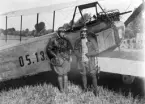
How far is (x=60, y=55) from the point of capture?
5.89 meters

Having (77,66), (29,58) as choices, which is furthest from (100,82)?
(29,58)

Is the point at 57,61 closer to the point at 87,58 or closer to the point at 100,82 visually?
the point at 87,58

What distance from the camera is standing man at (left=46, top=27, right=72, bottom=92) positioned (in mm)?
5843

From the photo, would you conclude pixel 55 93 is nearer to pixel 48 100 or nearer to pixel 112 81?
pixel 48 100

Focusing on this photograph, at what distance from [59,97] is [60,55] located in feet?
3.97

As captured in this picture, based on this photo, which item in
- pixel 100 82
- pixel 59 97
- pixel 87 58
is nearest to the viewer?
pixel 59 97

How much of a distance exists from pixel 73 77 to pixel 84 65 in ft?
6.42

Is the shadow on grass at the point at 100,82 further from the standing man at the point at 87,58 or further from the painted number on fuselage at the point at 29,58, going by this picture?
the painted number on fuselage at the point at 29,58

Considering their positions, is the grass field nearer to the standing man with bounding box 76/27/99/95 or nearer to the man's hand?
the standing man with bounding box 76/27/99/95

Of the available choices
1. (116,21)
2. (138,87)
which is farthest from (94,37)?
(138,87)

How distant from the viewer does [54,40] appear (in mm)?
5836

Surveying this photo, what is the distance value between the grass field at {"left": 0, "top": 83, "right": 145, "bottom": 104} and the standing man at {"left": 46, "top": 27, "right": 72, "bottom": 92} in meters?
0.40

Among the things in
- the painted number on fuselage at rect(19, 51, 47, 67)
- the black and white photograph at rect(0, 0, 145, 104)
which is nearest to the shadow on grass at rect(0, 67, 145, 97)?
the black and white photograph at rect(0, 0, 145, 104)

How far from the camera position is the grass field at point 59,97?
508 centimetres
